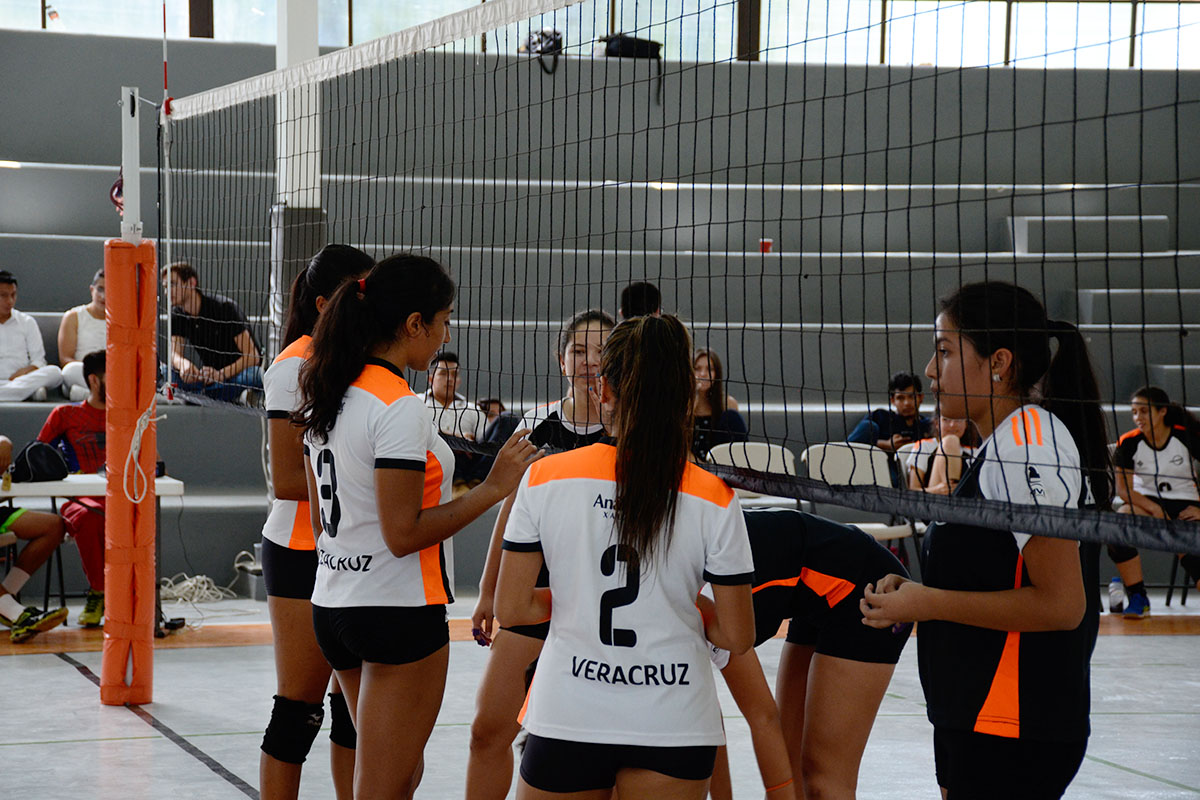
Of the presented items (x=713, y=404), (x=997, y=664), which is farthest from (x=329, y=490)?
(x=713, y=404)

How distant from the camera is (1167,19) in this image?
1188 cm

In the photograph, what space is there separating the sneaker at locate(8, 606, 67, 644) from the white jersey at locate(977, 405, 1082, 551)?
5076 millimetres

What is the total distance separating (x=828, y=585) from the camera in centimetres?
275

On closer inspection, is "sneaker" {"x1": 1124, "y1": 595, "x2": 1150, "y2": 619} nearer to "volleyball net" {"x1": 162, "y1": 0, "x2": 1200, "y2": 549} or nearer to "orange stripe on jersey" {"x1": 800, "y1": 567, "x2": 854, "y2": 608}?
"volleyball net" {"x1": 162, "y1": 0, "x2": 1200, "y2": 549}

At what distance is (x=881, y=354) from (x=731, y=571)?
303 inches

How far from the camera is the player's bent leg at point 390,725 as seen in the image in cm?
248

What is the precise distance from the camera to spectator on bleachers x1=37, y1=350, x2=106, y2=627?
6.45m

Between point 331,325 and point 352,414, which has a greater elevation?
point 331,325

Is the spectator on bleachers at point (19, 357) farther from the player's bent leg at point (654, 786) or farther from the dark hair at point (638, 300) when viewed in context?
the player's bent leg at point (654, 786)

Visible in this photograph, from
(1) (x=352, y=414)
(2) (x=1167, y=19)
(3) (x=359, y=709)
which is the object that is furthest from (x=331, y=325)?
(2) (x=1167, y=19)

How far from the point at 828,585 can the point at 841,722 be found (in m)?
0.29

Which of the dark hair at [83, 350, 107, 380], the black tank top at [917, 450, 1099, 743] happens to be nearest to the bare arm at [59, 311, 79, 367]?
the dark hair at [83, 350, 107, 380]

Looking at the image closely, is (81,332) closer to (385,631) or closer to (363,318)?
(363,318)

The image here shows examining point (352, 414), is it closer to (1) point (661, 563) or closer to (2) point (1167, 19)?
(1) point (661, 563)
